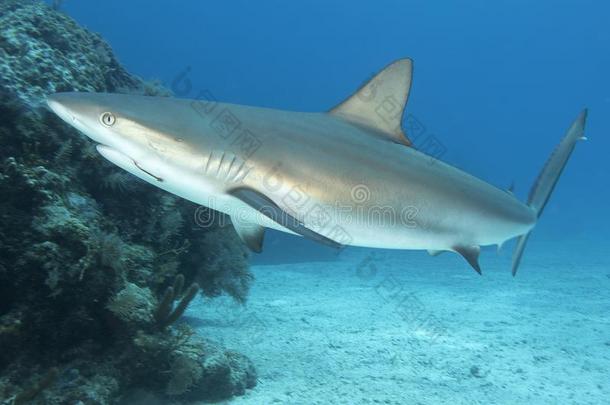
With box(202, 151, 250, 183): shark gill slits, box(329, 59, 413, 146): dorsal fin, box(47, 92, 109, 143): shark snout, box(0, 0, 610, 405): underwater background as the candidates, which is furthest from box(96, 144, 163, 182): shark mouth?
box(329, 59, 413, 146): dorsal fin

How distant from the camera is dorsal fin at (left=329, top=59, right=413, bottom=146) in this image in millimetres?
3922

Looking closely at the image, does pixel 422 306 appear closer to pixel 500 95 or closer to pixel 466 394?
pixel 466 394

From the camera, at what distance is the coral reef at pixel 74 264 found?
119 inches

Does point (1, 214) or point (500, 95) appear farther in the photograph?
point (500, 95)

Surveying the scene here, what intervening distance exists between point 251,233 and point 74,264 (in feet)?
4.54

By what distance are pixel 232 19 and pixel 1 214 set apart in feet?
500

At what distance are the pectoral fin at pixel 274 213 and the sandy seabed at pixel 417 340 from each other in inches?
90.9

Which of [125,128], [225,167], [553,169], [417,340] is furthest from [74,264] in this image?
[553,169]

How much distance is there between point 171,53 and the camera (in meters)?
129

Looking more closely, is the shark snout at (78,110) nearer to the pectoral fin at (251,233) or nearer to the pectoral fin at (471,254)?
the pectoral fin at (251,233)

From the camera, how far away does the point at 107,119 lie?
2.38 meters

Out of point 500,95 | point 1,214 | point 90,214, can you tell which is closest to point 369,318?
point 90,214

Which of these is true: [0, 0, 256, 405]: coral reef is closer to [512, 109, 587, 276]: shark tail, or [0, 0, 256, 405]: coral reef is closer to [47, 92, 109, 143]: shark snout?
[47, 92, 109, 143]: shark snout

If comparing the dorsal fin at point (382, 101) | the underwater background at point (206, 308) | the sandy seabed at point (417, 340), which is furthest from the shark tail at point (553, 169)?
the dorsal fin at point (382, 101)
